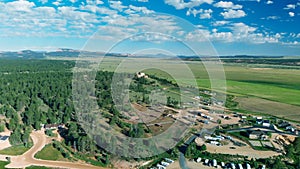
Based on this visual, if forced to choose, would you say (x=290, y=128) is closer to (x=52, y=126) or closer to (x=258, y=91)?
(x=52, y=126)

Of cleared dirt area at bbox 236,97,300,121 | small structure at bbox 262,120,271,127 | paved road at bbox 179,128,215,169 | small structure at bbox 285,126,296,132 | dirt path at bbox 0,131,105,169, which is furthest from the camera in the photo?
cleared dirt area at bbox 236,97,300,121

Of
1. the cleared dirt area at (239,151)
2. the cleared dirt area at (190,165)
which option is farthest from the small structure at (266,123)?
the cleared dirt area at (190,165)

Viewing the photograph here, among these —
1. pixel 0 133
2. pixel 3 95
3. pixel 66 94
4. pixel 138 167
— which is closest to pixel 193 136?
pixel 138 167

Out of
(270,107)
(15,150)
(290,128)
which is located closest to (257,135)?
(290,128)

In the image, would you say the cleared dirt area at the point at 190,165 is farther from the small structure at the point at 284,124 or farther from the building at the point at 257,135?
the small structure at the point at 284,124

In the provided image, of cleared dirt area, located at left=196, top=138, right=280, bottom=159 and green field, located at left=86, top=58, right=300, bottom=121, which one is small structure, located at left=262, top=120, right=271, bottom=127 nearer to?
green field, located at left=86, top=58, right=300, bottom=121

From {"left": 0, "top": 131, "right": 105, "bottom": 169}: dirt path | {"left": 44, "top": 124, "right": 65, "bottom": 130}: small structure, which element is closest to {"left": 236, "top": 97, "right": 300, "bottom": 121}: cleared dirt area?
{"left": 44, "top": 124, "right": 65, "bottom": 130}: small structure
